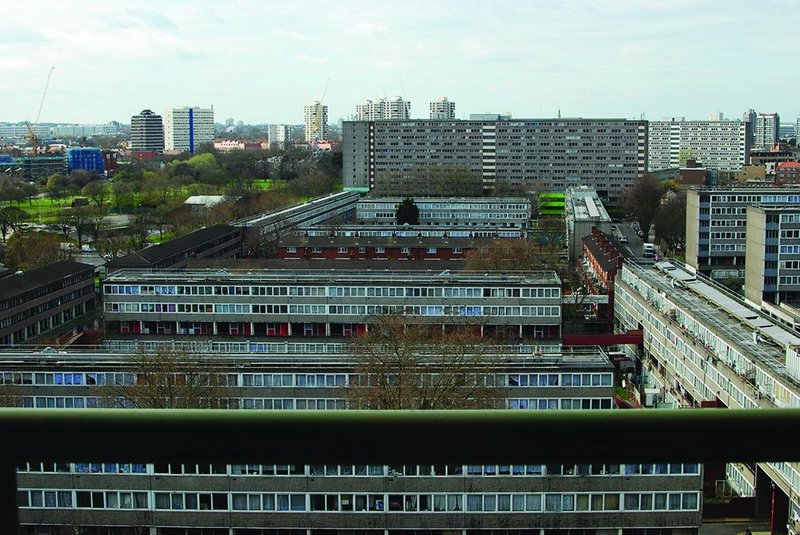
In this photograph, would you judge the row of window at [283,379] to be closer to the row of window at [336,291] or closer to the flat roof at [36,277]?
the row of window at [336,291]

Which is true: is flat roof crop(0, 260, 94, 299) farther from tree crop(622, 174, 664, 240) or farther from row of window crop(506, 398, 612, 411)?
tree crop(622, 174, 664, 240)

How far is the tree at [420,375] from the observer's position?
5762 mm

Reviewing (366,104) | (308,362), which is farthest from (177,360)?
(366,104)

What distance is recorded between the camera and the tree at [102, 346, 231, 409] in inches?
231

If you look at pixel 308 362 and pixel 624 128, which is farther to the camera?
pixel 624 128

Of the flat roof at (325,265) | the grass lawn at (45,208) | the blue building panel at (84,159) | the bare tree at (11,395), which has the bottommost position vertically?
the bare tree at (11,395)

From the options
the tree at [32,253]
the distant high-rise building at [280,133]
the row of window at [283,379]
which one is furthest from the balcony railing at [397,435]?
the distant high-rise building at [280,133]

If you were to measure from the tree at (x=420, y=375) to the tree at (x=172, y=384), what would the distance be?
0.89 metres

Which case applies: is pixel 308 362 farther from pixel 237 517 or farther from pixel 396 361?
pixel 237 517

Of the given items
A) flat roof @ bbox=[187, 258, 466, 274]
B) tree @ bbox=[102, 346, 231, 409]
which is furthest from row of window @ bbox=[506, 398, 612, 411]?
flat roof @ bbox=[187, 258, 466, 274]

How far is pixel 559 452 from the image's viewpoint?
1.62ft

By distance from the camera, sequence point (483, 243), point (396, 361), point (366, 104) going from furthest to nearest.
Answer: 1. point (366, 104)
2. point (483, 243)
3. point (396, 361)

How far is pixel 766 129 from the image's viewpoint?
46.8 m

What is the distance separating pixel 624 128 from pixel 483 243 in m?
12.8
